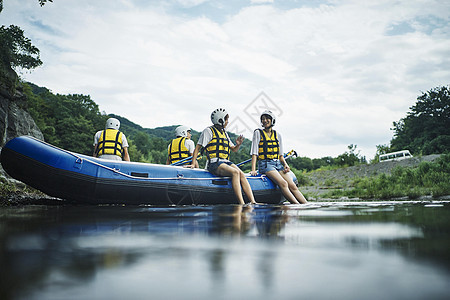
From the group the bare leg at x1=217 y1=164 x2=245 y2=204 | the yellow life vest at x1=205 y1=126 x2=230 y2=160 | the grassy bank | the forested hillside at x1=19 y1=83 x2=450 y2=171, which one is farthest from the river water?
the forested hillside at x1=19 y1=83 x2=450 y2=171

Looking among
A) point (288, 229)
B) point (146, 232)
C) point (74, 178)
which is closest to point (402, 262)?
point (288, 229)

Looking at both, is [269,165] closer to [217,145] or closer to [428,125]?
[217,145]

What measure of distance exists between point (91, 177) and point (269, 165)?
343 cm

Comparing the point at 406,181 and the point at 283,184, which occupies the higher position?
the point at 406,181

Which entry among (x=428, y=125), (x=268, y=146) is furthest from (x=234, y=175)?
(x=428, y=125)

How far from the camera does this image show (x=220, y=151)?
6426 millimetres

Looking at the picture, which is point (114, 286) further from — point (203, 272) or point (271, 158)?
point (271, 158)

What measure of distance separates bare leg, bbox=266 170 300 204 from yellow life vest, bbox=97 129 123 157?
312cm

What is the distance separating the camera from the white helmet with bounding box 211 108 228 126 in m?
6.51

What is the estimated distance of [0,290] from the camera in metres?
0.99

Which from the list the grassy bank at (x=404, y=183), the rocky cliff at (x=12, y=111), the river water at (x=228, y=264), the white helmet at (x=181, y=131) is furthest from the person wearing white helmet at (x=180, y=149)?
the rocky cliff at (x=12, y=111)

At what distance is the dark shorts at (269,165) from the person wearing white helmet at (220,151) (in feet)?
2.42

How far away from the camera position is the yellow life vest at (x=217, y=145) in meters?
6.34

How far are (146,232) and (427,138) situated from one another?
38582 mm
